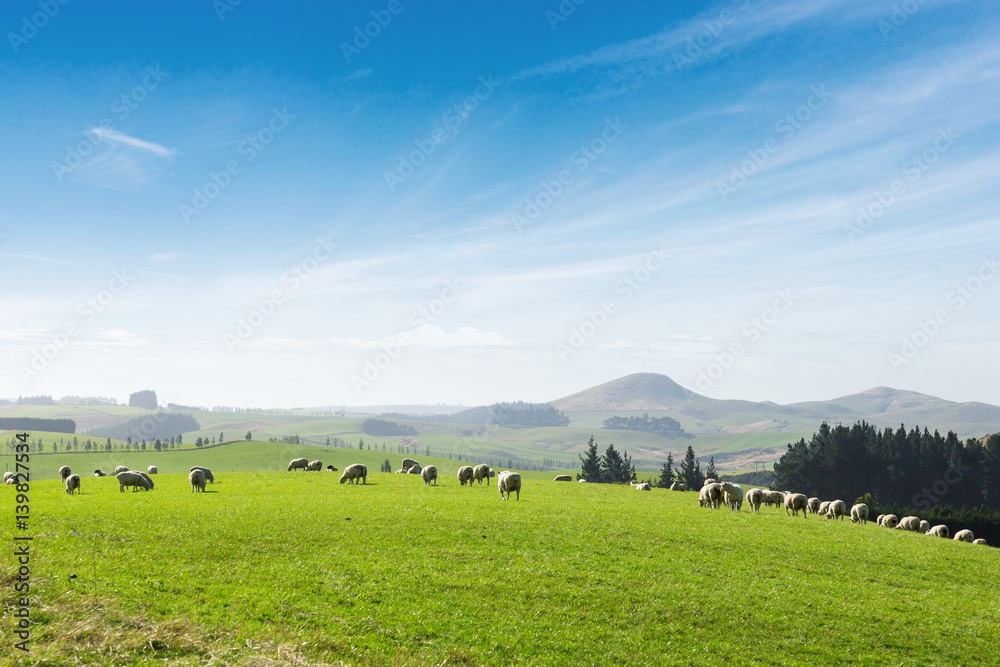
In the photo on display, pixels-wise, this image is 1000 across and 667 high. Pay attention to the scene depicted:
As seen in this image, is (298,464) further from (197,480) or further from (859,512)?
(859,512)

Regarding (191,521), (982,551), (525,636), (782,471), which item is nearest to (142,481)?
(191,521)

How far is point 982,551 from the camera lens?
3525 cm

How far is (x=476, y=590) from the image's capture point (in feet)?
70.0

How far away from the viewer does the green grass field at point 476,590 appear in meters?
16.8

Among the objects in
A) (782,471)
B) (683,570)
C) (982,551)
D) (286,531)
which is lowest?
(782,471)

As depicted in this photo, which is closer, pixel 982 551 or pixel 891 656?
pixel 891 656

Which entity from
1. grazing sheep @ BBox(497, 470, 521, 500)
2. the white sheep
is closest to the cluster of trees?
grazing sheep @ BBox(497, 470, 521, 500)

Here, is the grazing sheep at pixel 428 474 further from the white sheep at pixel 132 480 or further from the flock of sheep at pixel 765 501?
the flock of sheep at pixel 765 501

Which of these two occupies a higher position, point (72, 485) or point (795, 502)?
point (72, 485)

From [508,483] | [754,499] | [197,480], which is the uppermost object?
[197,480]

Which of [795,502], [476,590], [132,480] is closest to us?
[476,590]

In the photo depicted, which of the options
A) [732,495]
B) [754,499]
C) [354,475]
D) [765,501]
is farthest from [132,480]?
[765,501]

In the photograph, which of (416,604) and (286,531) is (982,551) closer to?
(416,604)

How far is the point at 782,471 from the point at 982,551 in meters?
105
